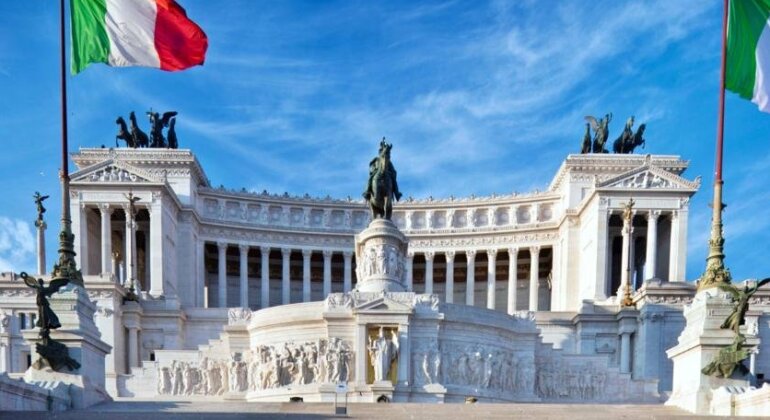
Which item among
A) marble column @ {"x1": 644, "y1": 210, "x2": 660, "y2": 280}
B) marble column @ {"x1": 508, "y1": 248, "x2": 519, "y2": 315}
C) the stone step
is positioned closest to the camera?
the stone step

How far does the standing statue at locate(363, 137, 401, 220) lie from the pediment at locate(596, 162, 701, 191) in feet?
90.4

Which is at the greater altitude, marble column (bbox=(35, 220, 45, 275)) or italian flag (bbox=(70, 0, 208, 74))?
italian flag (bbox=(70, 0, 208, 74))

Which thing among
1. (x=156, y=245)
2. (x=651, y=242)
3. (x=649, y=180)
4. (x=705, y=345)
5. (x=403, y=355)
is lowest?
(x=403, y=355)

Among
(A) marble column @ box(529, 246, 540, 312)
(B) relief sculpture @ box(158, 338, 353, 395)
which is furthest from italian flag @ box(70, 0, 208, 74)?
(A) marble column @ box(529, 246, 540, 312)

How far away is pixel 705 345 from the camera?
20578mm

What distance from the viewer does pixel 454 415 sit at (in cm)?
1945

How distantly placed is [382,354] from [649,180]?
3714cm

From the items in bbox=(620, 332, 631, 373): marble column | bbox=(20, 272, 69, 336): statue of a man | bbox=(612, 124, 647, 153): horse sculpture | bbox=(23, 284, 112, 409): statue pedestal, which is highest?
bbox=(612, 124, 647, 153): horse sculpture

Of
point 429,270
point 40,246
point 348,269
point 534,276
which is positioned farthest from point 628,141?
point 40,246

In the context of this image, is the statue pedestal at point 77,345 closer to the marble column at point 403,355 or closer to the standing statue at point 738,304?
the marble column at point 403,355

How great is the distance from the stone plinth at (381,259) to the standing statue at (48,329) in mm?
18060

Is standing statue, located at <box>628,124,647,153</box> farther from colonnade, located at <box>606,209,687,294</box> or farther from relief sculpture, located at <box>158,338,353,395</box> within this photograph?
relief sculpture, located at <box>158,338,353,395</box>

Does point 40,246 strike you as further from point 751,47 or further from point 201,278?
point 751,47

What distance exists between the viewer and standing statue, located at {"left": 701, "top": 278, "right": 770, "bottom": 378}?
19.9 meters
